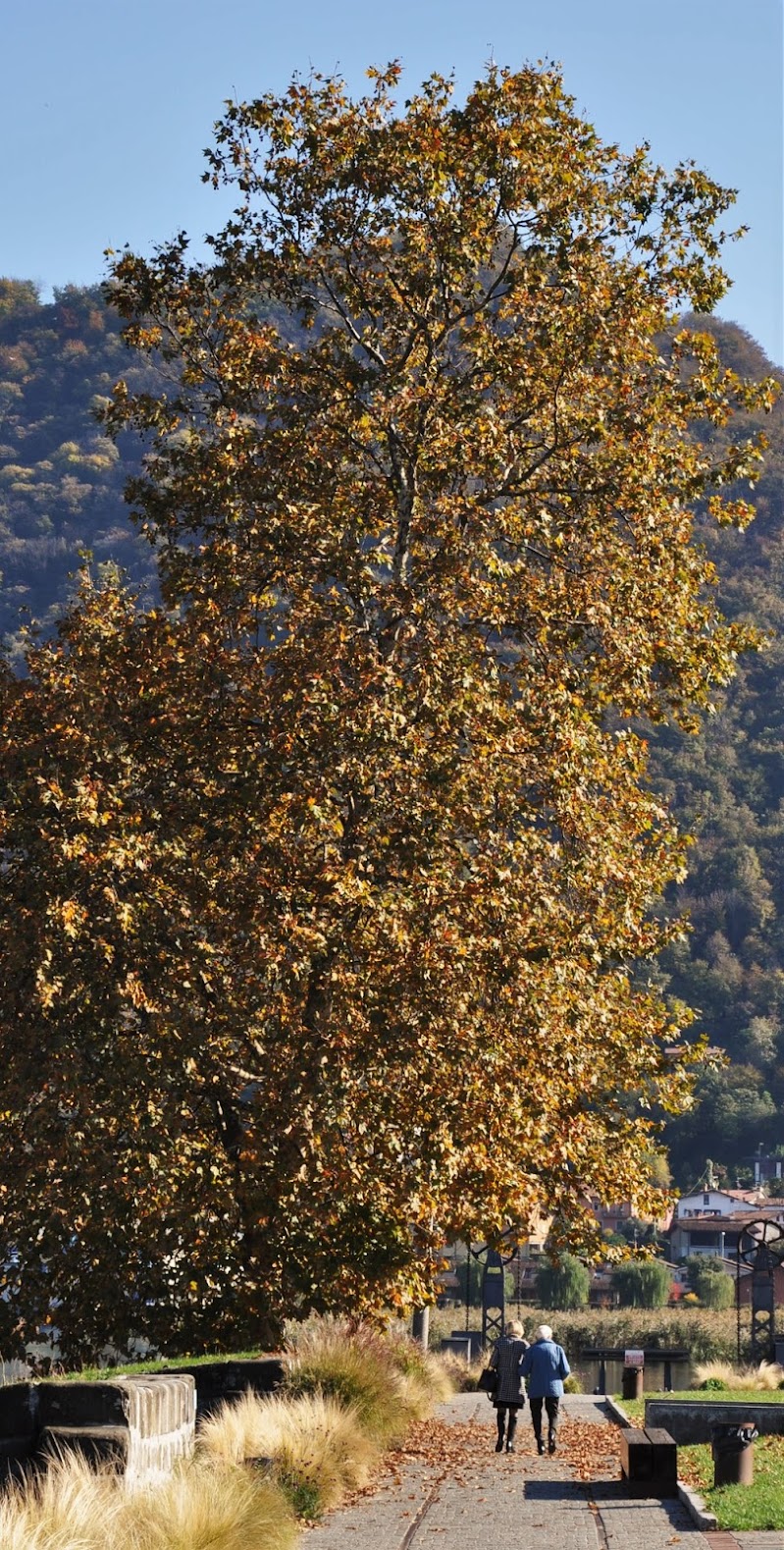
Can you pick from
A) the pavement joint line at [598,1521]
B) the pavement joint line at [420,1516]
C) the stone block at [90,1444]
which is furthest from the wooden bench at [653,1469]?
the stone block at [90,1444]

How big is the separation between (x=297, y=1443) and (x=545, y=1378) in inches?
164

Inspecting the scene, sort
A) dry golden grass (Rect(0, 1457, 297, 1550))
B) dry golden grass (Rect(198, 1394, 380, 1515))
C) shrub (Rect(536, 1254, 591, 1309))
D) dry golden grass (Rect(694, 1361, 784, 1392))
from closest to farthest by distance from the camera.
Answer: dry golden grass (Rect(0, 1457, 297, 1550)), dry golden grass (Rect(198, 1394, 380, 1515)), dry golden grass (Rect(694, 1361, 784, 1392)), shrub (Rect(536, 1254, 591, 1309))

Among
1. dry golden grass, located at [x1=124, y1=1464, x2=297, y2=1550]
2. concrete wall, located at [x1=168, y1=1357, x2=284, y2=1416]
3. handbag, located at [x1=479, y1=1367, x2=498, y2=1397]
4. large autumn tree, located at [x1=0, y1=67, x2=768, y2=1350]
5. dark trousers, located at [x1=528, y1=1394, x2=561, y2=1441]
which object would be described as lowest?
dark trousers, located at [x1=528, y1=1394, x2=561, y2=1441]

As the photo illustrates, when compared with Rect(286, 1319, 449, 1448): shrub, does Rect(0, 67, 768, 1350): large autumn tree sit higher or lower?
higher

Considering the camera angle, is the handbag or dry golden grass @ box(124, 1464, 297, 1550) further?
the handbag

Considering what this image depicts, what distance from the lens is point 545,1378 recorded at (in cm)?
1728

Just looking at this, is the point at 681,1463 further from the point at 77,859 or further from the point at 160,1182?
the point at 77,859

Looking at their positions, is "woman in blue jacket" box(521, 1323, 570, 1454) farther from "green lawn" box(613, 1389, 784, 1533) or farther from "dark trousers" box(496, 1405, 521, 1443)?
"green lawn" box(613, 1389, 784, 1533)

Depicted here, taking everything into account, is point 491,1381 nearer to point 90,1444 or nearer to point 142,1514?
point 90,1444

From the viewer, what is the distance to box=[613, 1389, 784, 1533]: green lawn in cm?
1212

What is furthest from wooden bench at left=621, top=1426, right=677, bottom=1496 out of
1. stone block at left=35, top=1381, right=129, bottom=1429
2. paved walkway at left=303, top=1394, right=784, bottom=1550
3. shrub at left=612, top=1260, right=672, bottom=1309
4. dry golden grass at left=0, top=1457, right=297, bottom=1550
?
shrub at left=612, top=1260, right=672, bottom=1309

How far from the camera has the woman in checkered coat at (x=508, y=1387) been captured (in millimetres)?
17609

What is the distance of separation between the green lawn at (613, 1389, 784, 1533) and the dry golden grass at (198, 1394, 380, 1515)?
9.05 feet

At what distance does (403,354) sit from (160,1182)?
9.45 m
